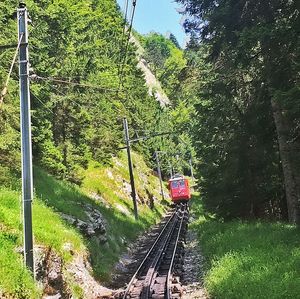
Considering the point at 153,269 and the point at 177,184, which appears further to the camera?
the point at 177,184

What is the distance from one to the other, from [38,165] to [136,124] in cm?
3821

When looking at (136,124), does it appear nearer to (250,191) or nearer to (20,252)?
(250,191)

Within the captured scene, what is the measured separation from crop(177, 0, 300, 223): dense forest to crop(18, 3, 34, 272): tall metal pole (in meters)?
6.48

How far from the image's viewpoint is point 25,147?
37.6 feet

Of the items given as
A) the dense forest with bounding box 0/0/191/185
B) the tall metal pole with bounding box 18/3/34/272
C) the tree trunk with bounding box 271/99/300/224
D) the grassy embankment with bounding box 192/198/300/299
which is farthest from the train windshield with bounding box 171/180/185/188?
the tall metal pole with bounding box 18/3/34/272

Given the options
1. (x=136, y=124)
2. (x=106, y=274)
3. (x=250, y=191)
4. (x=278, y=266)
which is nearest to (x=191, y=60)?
(x=250, y=191)

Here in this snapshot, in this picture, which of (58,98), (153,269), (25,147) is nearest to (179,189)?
(58,98)

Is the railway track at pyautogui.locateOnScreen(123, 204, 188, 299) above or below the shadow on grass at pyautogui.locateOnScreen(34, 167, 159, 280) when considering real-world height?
below

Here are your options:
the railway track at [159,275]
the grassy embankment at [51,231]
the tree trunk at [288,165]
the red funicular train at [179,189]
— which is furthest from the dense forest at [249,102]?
the red funicular train at [179,189]

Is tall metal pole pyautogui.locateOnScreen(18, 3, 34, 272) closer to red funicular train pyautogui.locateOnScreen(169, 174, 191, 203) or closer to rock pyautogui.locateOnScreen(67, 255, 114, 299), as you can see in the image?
rock pyautogui.locateOnScreen(67, 255, 114, 299)

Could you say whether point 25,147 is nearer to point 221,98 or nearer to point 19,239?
point 19,239

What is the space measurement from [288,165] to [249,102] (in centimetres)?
413

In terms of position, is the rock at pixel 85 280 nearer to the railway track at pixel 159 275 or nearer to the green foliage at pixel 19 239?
the green foliage at pixel 19 239

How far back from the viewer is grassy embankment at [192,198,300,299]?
996cm
